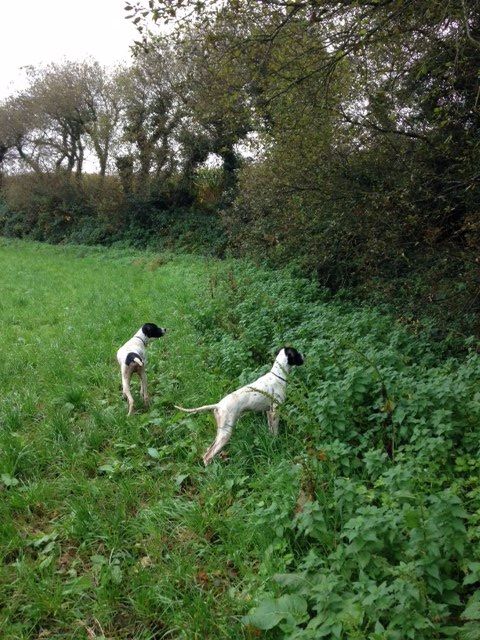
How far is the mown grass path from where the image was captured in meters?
2.67

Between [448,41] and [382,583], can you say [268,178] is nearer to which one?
[448,41]

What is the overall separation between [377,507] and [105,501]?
1965 mm

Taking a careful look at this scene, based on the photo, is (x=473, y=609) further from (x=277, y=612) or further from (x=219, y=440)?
(x=219, y=440)

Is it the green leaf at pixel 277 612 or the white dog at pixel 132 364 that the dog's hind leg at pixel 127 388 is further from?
the green leaf at pixel 277 612

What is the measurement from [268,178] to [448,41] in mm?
4141

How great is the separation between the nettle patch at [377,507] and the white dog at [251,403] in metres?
0.15

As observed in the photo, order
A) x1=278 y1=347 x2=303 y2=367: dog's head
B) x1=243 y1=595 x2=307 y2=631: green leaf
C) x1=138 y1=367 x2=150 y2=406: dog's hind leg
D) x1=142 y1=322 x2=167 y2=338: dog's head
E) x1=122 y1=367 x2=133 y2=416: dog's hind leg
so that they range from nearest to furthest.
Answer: x1=243 y1=595 x2=307 y2=631: green leaf → x1=278 y1=347 x2=303 y2=367: dog's head → x1=122 y1=367 x2=133 y2=416: dog's hind leg → x1=138 y1=367 x2=150 y2=406: dog's hind leg → x1=142 y1=322 x2=167 y2=338: dog's head

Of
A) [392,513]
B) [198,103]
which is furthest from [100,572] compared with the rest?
[198,103]

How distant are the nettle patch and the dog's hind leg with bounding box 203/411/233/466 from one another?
0.49 metres

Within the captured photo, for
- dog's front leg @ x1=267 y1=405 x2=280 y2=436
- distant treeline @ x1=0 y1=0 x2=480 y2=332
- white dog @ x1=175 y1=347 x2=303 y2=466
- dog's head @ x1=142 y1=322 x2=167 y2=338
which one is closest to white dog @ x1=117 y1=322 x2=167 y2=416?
dog's head @ x1=142 y1=322 x2=167 y2=338

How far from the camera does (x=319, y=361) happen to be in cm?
461

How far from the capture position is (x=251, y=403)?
4066 millimetres

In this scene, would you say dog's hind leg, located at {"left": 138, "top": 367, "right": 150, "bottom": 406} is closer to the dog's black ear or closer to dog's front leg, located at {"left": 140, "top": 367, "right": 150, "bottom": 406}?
dog's front leg, located at {"left": 140, "top": 367, "right": 150, "bottom": 406}

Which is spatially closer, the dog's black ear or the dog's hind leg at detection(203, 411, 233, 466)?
the dog's hind leg at detection(203, 411, 233, 466)
